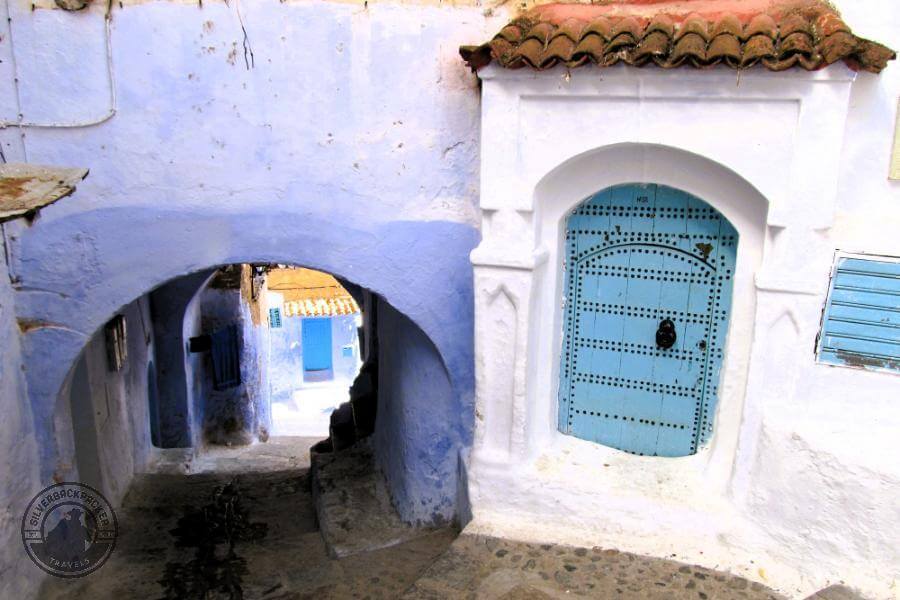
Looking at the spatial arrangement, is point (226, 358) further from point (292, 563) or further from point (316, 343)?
point (316, 343)

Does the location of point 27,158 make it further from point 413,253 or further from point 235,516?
point 235,516

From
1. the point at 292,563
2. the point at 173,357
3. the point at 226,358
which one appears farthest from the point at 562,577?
the point at 226,358

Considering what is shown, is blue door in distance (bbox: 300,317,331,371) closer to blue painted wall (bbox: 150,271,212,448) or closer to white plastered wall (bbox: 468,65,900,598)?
blue painted wall (bbox: 150,271,212,448)

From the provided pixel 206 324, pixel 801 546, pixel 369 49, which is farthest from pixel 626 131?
pixel 206 324

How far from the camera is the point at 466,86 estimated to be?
434 centimetres

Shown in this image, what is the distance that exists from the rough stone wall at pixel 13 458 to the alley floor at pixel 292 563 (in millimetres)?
470

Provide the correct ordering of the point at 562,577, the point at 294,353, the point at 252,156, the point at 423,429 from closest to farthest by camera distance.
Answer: the point at 562,577 → the point at 252,156 → the point at 423,429 → the point at 294,353

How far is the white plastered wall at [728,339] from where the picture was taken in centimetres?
361

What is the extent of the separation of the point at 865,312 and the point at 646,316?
1.17 metres

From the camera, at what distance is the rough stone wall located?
4.39 m

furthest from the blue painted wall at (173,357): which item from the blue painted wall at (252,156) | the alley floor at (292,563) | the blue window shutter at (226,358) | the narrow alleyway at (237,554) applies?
the blue painted wall at (252,156)

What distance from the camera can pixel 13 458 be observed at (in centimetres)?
450

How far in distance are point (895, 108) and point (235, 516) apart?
6.18 m

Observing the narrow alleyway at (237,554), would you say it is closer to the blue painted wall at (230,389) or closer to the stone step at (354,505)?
the stone step at (354,505)
